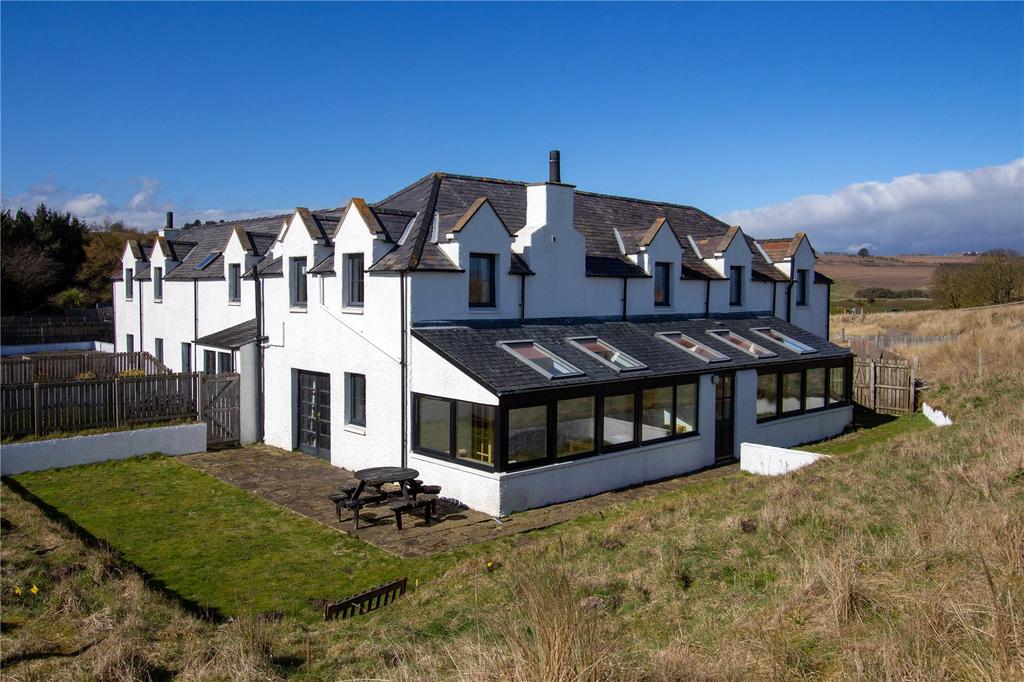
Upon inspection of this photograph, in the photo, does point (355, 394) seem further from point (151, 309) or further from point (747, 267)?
point (151, 309)

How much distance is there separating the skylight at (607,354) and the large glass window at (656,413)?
74 cm

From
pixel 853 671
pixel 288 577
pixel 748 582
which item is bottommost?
pixel 288 577

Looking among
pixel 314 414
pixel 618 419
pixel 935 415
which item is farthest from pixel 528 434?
pixel 935 415

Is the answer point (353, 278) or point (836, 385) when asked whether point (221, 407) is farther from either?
point (836, 385)

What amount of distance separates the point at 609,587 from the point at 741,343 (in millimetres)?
14068

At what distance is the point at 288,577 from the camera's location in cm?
1144

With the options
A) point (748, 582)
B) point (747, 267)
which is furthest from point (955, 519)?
point (747, 267)

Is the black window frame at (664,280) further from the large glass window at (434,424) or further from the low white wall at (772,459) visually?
the large glass window at (434,424)

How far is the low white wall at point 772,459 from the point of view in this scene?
1669 cm

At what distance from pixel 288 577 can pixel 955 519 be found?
9033mm

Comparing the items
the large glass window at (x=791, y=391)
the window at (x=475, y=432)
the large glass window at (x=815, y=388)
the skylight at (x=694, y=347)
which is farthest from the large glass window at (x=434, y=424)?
the large glass window at (x=815, y=388)

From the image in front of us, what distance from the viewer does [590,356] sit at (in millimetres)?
17359

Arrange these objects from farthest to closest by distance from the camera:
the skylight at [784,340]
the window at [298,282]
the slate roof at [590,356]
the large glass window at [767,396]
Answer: the skylight at [784,340], the large glass window at [767,396], the window at [298,282], the slate roof at [590,356]

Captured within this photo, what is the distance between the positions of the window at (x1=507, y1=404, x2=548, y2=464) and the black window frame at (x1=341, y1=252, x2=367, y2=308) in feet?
18.2
